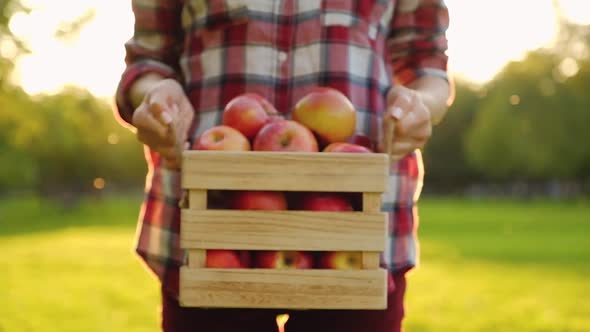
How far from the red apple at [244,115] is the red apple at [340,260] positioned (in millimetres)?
364

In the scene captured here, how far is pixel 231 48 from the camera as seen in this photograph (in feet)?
7.27

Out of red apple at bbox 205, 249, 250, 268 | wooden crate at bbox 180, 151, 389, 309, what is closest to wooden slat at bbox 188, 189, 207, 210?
wooden crate at bbox 180, 151, 389, 309

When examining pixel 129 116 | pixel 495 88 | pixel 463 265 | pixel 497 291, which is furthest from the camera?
pixel 495 88

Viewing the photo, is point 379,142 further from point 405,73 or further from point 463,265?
point 463,265

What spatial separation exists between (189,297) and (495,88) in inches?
2088

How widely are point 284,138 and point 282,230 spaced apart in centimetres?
23

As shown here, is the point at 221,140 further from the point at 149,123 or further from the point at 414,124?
the point at 414,124

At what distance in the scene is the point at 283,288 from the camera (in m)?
1.85

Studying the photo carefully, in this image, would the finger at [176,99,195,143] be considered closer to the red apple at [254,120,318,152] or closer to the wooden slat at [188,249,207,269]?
the red apple at [254,120,318,152]

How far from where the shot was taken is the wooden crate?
1847mm

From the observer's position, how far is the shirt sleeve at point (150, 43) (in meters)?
2.33

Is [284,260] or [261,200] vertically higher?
[261,200]

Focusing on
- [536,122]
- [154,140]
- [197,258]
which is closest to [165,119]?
[154,140]

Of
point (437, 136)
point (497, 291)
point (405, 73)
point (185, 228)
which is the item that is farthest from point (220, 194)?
point (437, 136)
